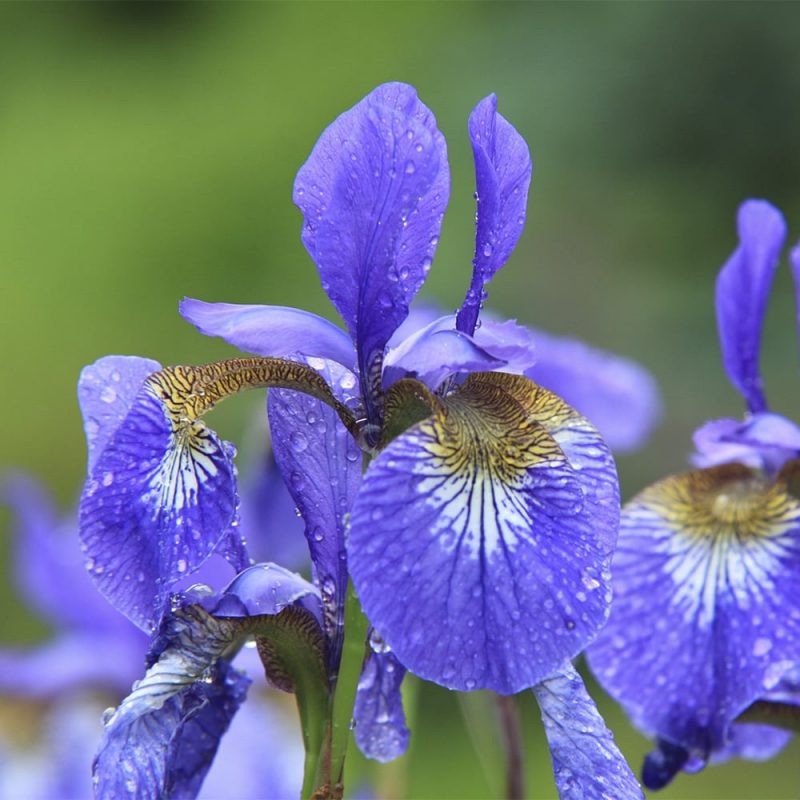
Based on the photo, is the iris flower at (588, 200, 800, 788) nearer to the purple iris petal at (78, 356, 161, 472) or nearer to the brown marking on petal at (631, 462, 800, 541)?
the brown marking on petal at (631, 462, 800, 541)

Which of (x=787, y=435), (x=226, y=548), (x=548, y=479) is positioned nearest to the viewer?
(x=548, y=479)

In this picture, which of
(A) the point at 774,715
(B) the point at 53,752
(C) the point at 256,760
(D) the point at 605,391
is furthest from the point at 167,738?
(B) the point at 53,752

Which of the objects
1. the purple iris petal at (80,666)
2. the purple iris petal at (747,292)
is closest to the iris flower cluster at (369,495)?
the purple iris petal at (747,292)

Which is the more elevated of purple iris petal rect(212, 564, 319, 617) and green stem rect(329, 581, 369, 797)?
purple iris petal rect(212, 564, 319, 617)

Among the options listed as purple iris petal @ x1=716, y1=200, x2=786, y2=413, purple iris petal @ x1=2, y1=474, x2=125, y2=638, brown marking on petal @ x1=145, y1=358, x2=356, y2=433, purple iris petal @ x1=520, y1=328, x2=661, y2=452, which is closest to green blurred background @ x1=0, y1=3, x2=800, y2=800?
Result: purple iris petal @ x1=2, y1=474, x2=125, y2=638

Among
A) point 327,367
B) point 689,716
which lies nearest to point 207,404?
point 327,367

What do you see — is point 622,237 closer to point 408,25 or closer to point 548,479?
point 408,25

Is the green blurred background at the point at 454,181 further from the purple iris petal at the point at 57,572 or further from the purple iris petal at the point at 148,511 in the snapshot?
the purple iris petal at the point at 148,511
